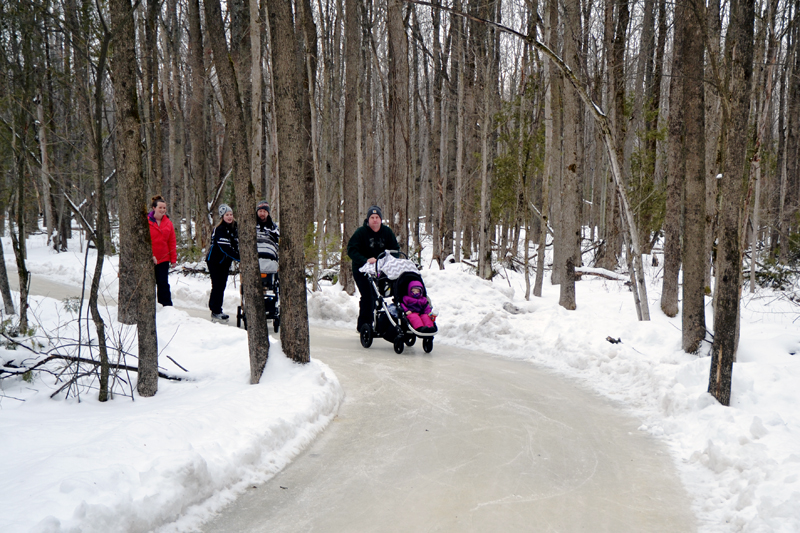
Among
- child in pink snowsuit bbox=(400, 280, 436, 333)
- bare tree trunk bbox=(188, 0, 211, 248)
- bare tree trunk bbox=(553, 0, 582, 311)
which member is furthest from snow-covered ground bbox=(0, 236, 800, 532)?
bare tree trunk bbox=(188, 0, 211, 248)

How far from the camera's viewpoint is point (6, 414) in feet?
14.5

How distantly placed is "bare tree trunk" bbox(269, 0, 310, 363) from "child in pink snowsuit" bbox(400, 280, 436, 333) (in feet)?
8.48

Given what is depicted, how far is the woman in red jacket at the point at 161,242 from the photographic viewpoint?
9891mm

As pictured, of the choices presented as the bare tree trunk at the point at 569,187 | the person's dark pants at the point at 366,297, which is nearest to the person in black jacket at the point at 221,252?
the person's dark pants at the point at 366,297

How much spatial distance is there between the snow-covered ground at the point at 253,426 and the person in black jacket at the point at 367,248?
113cm

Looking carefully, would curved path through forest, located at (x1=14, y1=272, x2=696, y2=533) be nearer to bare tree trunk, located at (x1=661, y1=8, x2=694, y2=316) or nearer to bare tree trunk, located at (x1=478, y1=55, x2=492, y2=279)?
bare tree trunk, located at (x1=661, y1=8, x2=694, y2=316)

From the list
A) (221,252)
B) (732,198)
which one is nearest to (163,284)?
(221,252)

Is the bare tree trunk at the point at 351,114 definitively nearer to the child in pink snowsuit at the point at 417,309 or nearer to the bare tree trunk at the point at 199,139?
the child in pink snowsuit at the point at 417,309

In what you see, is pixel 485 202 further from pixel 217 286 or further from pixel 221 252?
pixel 217 286

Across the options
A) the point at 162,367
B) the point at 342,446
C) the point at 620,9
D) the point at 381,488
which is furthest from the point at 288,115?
the point at 620,9

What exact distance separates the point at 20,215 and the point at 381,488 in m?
5.35

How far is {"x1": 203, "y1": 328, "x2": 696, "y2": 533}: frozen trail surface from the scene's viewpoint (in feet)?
11.4

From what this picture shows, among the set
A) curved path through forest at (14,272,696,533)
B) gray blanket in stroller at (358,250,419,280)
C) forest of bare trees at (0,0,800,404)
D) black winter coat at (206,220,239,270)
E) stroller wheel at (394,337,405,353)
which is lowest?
stroller wheel at (394,337,405,353)

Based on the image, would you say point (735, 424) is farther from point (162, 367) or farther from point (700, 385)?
point (162, 367)
